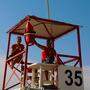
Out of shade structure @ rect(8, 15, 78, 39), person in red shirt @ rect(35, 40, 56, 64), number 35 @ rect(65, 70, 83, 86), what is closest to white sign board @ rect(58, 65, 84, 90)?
number 35 @ rect(65, 70, 83, 86)

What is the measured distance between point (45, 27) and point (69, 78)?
4.26m

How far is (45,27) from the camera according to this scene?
2245 centimetres

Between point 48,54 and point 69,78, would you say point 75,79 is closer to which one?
point 69,78

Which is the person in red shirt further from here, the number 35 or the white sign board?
the number 35

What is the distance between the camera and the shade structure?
2090 cm

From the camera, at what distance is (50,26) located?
22.2 meters

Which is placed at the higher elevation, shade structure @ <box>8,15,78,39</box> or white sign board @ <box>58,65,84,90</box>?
shade structure @ <box>8,15,78,39</box>

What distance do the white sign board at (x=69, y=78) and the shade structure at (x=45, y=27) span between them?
10.0 feet

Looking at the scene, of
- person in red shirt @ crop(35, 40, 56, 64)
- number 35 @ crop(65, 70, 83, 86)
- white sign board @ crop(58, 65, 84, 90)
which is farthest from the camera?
person in red shirt @ crop(35, 40, 56, 64)

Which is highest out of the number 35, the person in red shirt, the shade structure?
the shade structure

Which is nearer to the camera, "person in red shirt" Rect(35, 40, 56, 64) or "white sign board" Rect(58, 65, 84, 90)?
"white sign board" Rect(58, 65, 84, 90)

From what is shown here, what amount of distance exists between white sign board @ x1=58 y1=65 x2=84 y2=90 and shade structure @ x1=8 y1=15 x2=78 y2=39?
10.0ft

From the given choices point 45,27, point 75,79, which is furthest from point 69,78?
point 45,27

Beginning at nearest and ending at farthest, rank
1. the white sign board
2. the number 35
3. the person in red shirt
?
the white sign board < the number 35 < the person in red shirt
